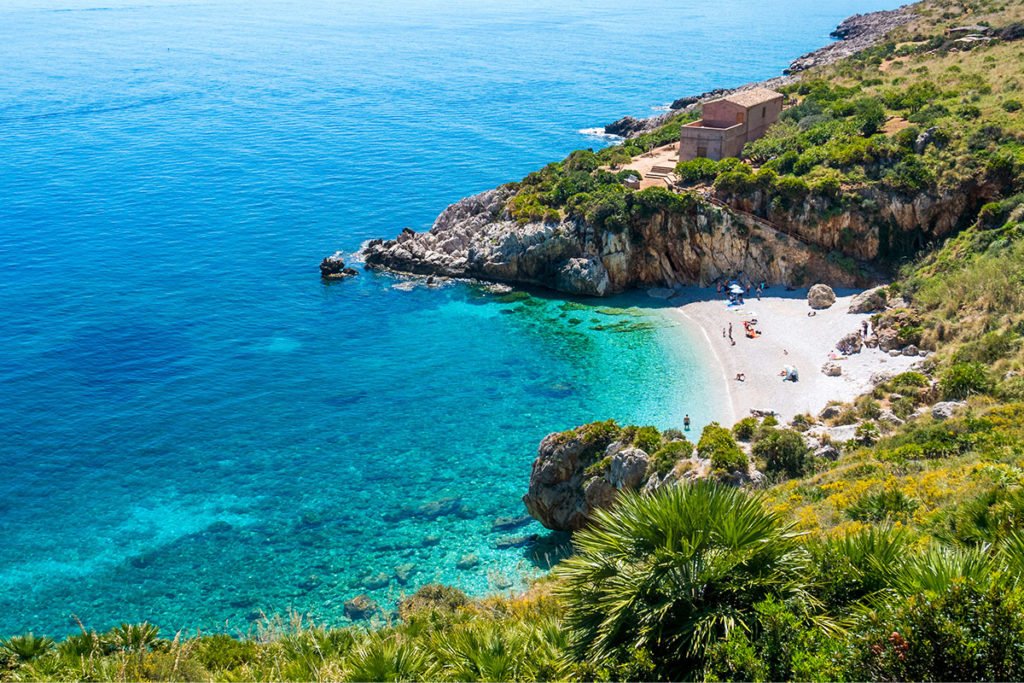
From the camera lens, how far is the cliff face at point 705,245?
160ft

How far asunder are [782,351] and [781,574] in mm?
31067

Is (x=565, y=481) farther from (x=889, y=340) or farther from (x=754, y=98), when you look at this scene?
(x=754, y=98)

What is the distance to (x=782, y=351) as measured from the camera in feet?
140

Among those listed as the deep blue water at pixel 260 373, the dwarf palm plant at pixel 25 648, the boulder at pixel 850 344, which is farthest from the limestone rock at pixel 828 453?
the dwarf palm plant at pixel 25 648

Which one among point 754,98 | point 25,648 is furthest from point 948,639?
point 754,98

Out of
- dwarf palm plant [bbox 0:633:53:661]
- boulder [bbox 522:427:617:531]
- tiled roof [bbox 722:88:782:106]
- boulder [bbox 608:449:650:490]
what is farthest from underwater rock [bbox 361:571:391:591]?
tiled roof [bbox 722:88:782:106]

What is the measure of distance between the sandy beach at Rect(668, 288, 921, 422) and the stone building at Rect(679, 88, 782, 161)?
11955 millimetres

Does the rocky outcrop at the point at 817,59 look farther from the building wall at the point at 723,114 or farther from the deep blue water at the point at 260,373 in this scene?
the building wall at the point at 723,114

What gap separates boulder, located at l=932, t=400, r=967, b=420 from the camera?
2959cm

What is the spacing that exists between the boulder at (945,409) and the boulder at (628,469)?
10336mm

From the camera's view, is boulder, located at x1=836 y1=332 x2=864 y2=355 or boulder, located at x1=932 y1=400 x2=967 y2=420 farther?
boulder, located at x1=836 y1=332 x2=864 y2=355

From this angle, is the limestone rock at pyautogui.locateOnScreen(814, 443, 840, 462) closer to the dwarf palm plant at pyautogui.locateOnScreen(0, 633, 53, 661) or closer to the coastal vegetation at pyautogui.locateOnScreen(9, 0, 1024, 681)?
the coastal vegetation at pyautogui.locateOnScreen(9, 0, 1024, 681)

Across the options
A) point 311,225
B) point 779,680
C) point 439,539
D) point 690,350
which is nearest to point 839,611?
point 779,680

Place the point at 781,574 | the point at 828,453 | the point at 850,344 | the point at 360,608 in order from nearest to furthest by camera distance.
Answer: the point at 781,574 < the point at 360,608 < the point at 828,453 < the point at 850,344
